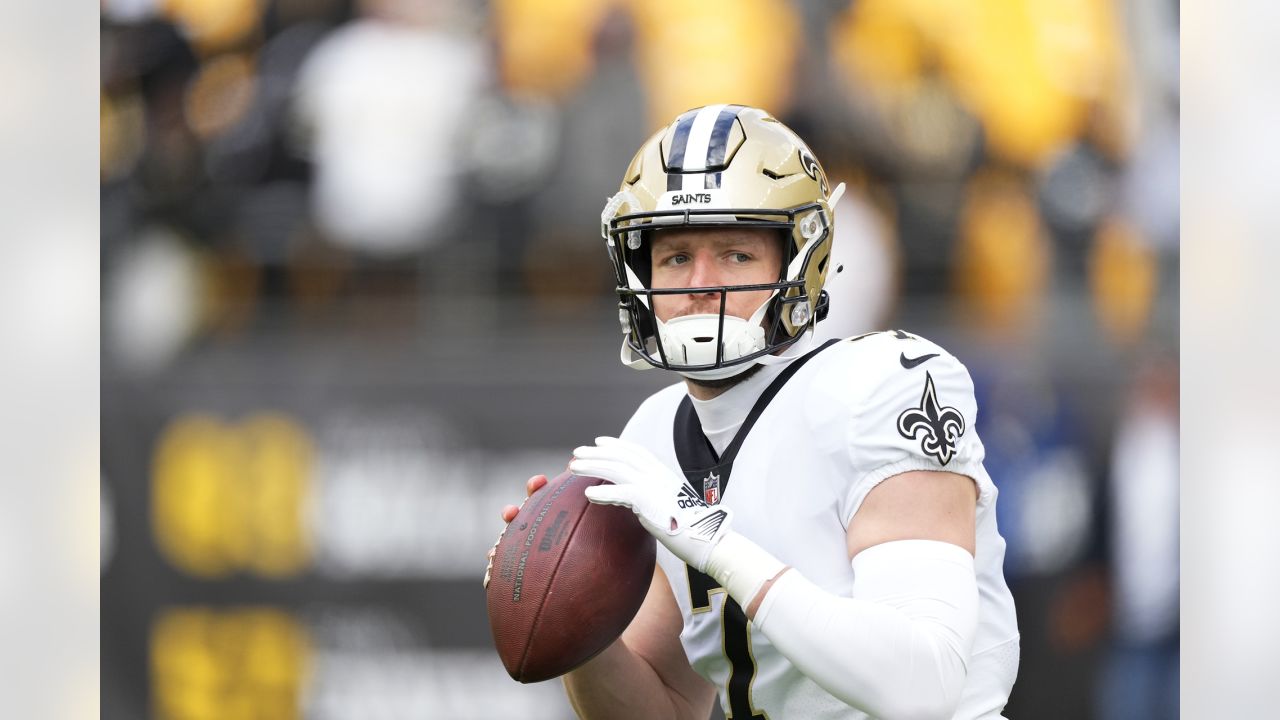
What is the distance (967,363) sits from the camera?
11.0 feet

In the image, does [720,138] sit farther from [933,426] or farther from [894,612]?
[894,612]

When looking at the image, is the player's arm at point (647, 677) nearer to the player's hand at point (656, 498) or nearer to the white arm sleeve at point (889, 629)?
the player's hand at point (656, 498)

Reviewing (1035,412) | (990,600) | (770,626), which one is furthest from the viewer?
(1035,412)

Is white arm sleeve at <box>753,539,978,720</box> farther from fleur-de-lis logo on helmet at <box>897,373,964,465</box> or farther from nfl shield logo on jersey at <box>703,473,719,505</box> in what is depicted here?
nfl shield logo on jersey at <box>703,473,719,505</box>

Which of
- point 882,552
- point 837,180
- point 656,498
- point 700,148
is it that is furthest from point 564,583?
point 837,180

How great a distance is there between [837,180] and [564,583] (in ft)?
6.45

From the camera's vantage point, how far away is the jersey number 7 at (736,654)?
1.76m

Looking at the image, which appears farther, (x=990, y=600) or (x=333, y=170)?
(x=333, y=170)

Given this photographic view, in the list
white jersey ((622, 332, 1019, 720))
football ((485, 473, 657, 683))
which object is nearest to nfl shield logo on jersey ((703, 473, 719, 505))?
white jersey ((622, 332, 1019, 720))

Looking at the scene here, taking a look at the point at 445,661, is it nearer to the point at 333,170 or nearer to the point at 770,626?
the point at 333,170

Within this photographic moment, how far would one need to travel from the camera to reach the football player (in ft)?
4.89

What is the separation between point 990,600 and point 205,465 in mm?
2472
